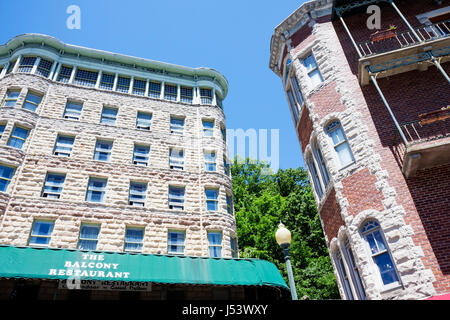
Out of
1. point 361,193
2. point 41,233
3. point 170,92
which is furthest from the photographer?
point 170,92

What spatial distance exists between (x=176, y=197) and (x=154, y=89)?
862 centimetres

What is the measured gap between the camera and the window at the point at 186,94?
22938mm

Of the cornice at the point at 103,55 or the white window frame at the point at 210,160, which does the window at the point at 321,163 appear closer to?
the white window frame at the point at 210,160

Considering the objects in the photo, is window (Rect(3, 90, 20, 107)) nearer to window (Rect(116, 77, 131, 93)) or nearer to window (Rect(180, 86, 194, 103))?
window (Rect(116, 77, 131, 93))

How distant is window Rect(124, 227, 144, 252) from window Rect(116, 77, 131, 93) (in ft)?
33.0

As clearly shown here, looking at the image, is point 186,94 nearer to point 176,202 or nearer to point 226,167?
point 226,167

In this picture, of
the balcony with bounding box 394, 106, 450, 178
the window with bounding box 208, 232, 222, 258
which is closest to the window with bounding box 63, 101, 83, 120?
the window with bounding box 208, 232, 222, 258

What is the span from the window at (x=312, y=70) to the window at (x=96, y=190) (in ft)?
38.5

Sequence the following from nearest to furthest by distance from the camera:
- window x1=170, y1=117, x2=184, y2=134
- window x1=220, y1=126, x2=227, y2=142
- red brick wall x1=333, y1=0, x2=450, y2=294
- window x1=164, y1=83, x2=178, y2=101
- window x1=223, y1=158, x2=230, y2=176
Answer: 1. red brick wall x1=333, y1=0, x2=450, y2=294
2. window x1=223, y1=158, x2=230, y2=176
3. window x1=170, y1=117, x2=184, y2=134
4. window x1=220, y1=126, x2=227, y2=142
5. window x1=164, y1=83, x2=178, y2=101

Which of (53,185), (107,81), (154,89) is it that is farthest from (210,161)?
(107,81)

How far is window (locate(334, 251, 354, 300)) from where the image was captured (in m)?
10.7

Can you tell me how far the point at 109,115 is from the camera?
66.9ft
